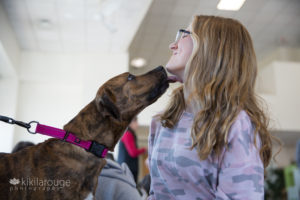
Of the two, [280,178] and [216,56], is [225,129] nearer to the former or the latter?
[216,56]

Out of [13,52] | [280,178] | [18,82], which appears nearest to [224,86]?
[18,82]

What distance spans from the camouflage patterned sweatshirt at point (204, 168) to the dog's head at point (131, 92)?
216 millimetres

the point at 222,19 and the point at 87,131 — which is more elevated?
the point at 222,19

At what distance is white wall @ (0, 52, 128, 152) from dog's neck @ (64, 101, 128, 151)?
0.09 metres

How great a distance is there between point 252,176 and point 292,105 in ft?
20.9

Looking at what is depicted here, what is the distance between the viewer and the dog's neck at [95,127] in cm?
132

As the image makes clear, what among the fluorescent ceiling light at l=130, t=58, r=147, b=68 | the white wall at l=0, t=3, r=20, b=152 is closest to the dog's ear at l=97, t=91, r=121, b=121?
the fluorescent ceiling light at l=130, t=58, r=147, b=68

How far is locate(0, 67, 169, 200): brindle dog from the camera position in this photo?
117 cm

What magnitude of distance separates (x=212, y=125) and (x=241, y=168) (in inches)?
6.4

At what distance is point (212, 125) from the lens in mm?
1071

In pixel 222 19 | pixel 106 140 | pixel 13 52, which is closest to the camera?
pixel 222 19

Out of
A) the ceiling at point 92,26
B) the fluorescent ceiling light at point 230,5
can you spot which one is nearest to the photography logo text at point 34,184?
the fluorescent ceiling light at point 230,5

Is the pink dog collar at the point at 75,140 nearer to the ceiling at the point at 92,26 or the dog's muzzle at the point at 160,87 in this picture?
the dog's muzzle at the point at 160,87

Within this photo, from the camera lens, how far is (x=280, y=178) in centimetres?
782
